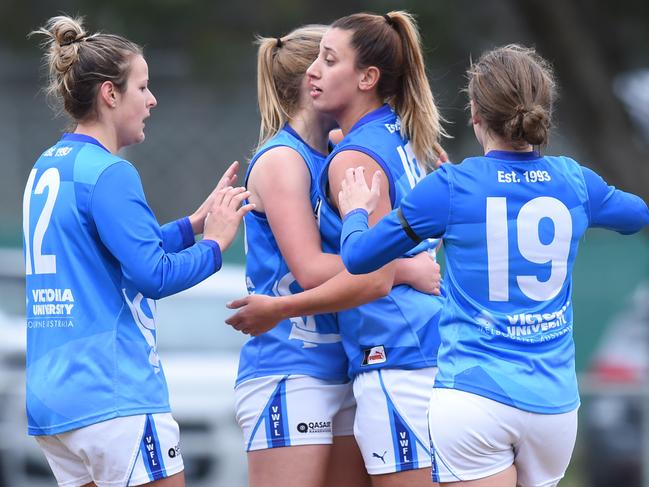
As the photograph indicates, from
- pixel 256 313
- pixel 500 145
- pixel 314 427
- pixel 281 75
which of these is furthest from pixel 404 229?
pixel 281 75

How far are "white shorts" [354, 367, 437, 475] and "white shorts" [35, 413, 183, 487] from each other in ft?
2.01

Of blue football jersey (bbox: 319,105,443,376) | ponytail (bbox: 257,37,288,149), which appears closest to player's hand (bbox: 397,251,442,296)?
blue football jersey (bbox: 319,105,443,376)

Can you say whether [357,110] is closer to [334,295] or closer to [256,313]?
[334,295]

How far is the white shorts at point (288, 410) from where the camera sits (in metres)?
3.76

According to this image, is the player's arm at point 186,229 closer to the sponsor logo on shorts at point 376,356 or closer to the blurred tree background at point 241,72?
the sponsor logo on shorts at point 376,356

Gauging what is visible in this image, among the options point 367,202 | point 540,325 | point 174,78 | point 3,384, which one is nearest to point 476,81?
point 367,202

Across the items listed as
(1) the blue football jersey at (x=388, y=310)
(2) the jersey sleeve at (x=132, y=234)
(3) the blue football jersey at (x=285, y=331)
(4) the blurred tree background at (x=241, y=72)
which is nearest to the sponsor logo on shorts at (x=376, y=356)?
(1) the blue football jersey at (x=388, y=310)

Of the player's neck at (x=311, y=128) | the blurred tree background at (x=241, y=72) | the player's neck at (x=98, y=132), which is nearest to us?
the player's neck at (x=98, y=132)

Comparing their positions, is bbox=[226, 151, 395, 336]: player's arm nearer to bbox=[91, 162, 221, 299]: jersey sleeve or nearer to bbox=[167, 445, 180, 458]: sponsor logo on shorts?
bbox=[91, 162, 221, 299]: jersey sleeve

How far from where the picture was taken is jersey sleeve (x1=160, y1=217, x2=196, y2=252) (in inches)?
154

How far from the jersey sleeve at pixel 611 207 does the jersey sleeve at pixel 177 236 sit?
1297 millimetres

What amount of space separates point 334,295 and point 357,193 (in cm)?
33

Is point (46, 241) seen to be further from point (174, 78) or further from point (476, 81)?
point (174, 78)

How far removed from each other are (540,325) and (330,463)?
3.15 ft
